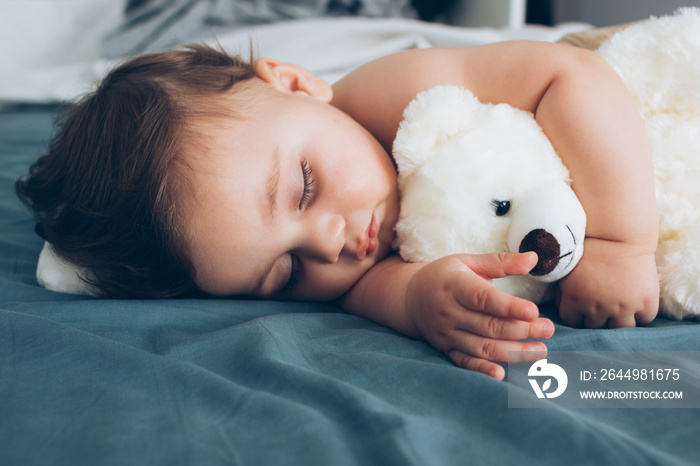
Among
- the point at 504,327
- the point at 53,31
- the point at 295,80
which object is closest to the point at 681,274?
the point at 504,327

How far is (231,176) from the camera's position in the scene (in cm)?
74

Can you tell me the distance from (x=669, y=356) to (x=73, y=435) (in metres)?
0.62

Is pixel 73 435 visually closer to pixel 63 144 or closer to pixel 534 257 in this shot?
pixel 534 257

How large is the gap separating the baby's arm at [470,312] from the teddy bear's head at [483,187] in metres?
0.06

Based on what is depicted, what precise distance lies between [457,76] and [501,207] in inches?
11.0

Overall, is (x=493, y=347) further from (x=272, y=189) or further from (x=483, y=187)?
(x=272, y=189)

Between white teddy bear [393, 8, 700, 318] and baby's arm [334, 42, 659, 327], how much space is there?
33 mm

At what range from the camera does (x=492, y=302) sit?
564 mm

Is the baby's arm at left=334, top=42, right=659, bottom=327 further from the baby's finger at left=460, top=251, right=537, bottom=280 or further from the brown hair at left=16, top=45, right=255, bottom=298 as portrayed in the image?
the brown hair at left=16, top=45, right=255, bottom=298

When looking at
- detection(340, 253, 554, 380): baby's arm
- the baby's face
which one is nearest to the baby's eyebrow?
the baby's face

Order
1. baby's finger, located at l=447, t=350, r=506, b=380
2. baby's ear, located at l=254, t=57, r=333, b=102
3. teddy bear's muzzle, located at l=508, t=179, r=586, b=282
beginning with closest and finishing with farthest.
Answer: baby's finger, located at l=447, t=350, r=506, b=380
teddy bear's muzzle, located at l=508, t=179, r=586, b=282
baby's ear, located at l=254, t=57, r=333, b=102

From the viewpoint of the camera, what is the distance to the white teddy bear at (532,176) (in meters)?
0.67

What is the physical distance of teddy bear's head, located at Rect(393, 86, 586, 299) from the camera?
25.8 inches

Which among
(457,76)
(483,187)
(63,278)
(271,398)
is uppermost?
(457,76)
